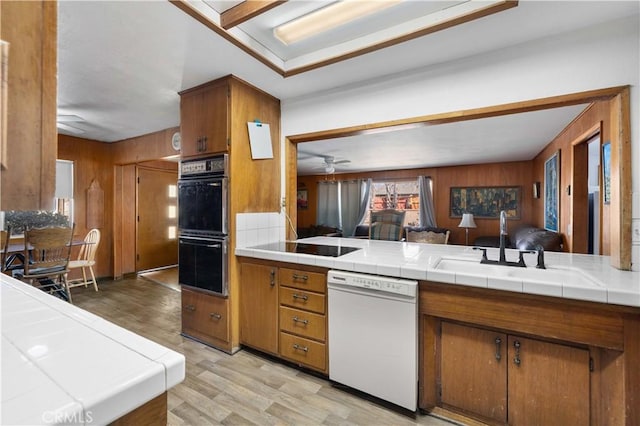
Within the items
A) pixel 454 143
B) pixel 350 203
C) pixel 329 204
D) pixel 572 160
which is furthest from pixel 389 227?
pixel 329 204

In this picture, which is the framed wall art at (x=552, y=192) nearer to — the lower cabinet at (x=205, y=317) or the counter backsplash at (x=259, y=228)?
the counter backsplash at (x=259, y=228)

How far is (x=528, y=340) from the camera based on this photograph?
1.36 meters

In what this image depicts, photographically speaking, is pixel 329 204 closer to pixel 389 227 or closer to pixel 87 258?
pixel 389 227

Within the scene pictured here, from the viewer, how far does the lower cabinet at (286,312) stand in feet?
6.15

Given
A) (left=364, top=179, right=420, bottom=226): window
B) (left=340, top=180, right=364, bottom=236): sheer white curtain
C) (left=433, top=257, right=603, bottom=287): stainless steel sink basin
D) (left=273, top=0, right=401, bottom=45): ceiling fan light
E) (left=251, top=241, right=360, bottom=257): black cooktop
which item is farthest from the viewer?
(left=340, top=180, right=364, bottom=236): sheer white curtain

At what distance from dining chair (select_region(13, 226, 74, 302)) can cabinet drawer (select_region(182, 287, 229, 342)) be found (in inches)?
71.8

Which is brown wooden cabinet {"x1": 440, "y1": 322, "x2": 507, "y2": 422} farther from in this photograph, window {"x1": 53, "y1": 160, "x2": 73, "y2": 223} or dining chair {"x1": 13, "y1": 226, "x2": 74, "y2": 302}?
window {"x1": 53, "y1": 160, "x2": 73, "y2": 223}

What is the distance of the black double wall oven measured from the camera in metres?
2.20

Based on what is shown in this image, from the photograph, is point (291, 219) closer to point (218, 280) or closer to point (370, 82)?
point (218, 280)

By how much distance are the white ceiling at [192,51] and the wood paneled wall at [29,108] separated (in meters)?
1.27

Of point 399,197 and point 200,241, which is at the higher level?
point 399,197

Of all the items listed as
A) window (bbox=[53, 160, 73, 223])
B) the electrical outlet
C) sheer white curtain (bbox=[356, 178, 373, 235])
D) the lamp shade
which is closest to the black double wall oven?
the electrical outlet

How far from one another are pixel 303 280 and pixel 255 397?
756 mm

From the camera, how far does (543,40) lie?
166cm
